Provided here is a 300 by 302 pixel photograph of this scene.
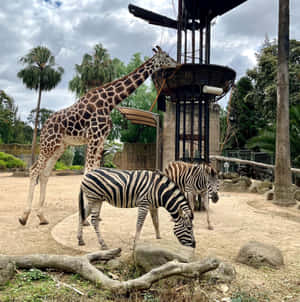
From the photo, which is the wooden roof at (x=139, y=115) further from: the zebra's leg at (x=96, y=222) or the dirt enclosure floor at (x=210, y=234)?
the zebra's leg at (x=96, y=222)

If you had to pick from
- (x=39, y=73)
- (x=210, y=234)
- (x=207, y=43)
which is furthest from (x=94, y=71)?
(x=210, y=234)

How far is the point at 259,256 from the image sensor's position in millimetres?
4168

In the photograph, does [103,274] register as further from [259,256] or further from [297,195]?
[297,195]

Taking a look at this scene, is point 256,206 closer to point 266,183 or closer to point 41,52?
point 266,183

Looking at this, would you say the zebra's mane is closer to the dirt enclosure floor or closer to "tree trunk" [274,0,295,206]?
the dirt enclosure floor

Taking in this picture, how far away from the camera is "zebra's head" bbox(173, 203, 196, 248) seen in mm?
4195

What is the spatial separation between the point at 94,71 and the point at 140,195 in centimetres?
2129

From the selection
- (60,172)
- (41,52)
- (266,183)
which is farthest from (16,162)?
(266,183)

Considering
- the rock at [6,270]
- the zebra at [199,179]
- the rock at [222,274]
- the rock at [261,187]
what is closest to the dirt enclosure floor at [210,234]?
the rock at [222,274]

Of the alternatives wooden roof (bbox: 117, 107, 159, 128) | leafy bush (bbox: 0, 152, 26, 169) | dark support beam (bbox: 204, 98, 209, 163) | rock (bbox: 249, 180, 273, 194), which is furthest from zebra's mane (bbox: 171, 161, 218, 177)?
leafy bush (bbox: 0, 152, 26, 169)

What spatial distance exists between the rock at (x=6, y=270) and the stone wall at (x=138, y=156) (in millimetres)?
18495

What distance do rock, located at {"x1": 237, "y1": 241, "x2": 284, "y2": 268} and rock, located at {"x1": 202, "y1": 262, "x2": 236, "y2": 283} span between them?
0.58 metres

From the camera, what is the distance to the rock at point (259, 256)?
13.5 feet

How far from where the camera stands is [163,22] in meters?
12.5
